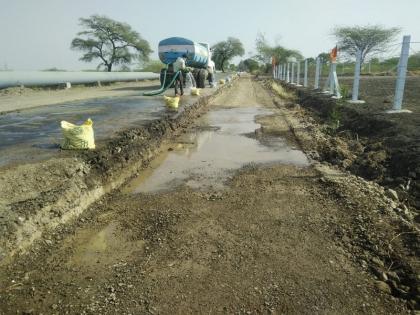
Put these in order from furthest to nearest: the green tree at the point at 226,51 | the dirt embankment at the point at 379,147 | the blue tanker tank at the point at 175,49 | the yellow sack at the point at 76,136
→ the green tree at the point at 226,51, the blue tanker tank at the point at 175,49, the yellow sack at the point at 76,136, the dirt embankment at the point at 379,147

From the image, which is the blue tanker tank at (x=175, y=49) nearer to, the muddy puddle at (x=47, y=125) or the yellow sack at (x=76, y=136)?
the muddy puddle at (x=47, y=125)

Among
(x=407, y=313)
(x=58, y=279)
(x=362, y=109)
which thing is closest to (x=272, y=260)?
(x=407, y=313)

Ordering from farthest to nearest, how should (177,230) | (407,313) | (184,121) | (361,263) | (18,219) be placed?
(184,121) < (177,230) < (18,219) < (361,263) < (407,313)

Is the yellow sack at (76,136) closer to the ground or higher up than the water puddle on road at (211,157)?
higher up

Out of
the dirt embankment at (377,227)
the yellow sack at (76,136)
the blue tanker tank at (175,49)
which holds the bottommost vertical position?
the dirt embankment at (377,227)

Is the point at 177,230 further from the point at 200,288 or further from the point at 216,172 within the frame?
the point at 216,172

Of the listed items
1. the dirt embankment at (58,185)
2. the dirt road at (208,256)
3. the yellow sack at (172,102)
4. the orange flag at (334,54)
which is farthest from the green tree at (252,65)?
the dirt road at (208,256)

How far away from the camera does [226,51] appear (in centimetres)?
7862

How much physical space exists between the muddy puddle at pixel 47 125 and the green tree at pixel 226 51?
68.6 m

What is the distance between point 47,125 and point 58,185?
3.99 metres

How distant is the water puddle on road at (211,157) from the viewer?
5379 mm

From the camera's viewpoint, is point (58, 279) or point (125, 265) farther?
point (125, 265)

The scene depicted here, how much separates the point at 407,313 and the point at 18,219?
11.3 feet

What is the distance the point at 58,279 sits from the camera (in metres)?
2.86
